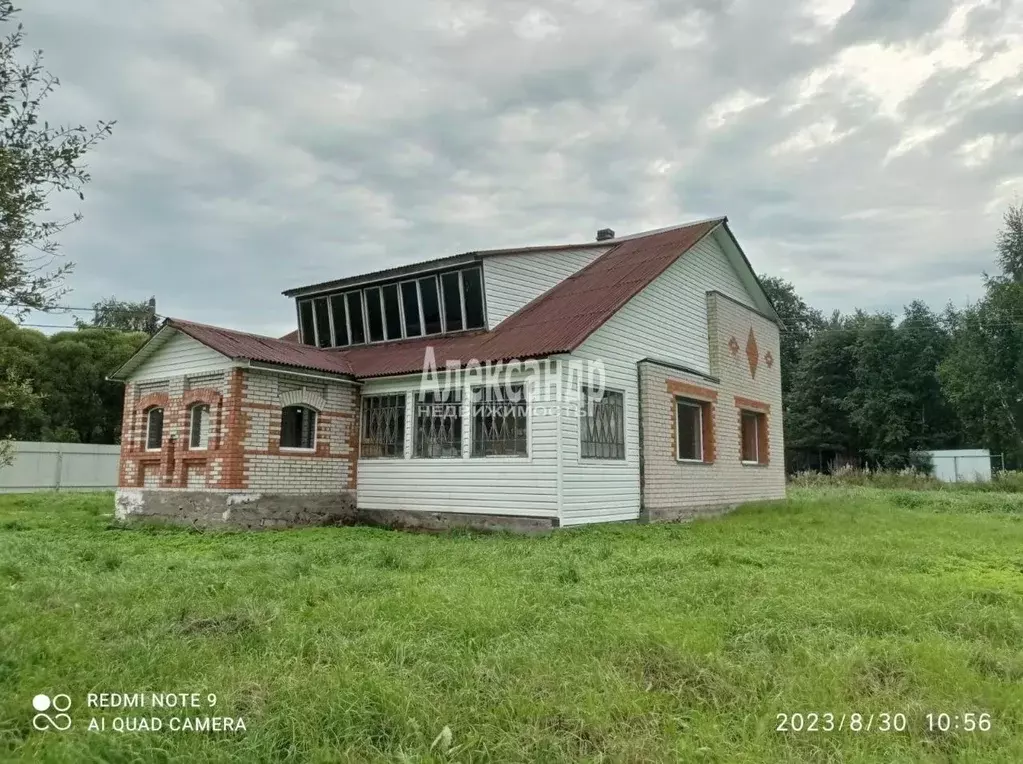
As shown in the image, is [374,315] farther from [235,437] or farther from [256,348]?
[235,437]

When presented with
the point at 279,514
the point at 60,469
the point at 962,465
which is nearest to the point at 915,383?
the point at 962,465

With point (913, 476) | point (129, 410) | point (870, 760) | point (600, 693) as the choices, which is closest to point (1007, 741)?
point (870, 760)

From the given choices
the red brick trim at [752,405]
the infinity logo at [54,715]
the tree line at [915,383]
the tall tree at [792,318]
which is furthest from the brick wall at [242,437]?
the tall tree at [792,318]

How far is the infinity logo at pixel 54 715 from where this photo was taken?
12.1 feet

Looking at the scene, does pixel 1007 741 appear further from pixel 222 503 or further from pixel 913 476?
pixel 913 476

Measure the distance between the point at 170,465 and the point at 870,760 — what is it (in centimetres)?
1324

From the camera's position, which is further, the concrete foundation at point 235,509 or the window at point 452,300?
the window at point 452,300

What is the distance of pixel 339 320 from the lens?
1738 centimetres

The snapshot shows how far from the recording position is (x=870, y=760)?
3354 mm

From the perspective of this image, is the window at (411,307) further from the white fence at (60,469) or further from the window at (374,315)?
the white fence at (60,469)

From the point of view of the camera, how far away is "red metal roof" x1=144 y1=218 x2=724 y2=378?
12.2 metres

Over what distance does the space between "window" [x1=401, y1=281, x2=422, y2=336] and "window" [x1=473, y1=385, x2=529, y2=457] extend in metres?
3.79

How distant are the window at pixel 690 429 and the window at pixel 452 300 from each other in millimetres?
5151

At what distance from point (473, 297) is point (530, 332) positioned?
231cm
